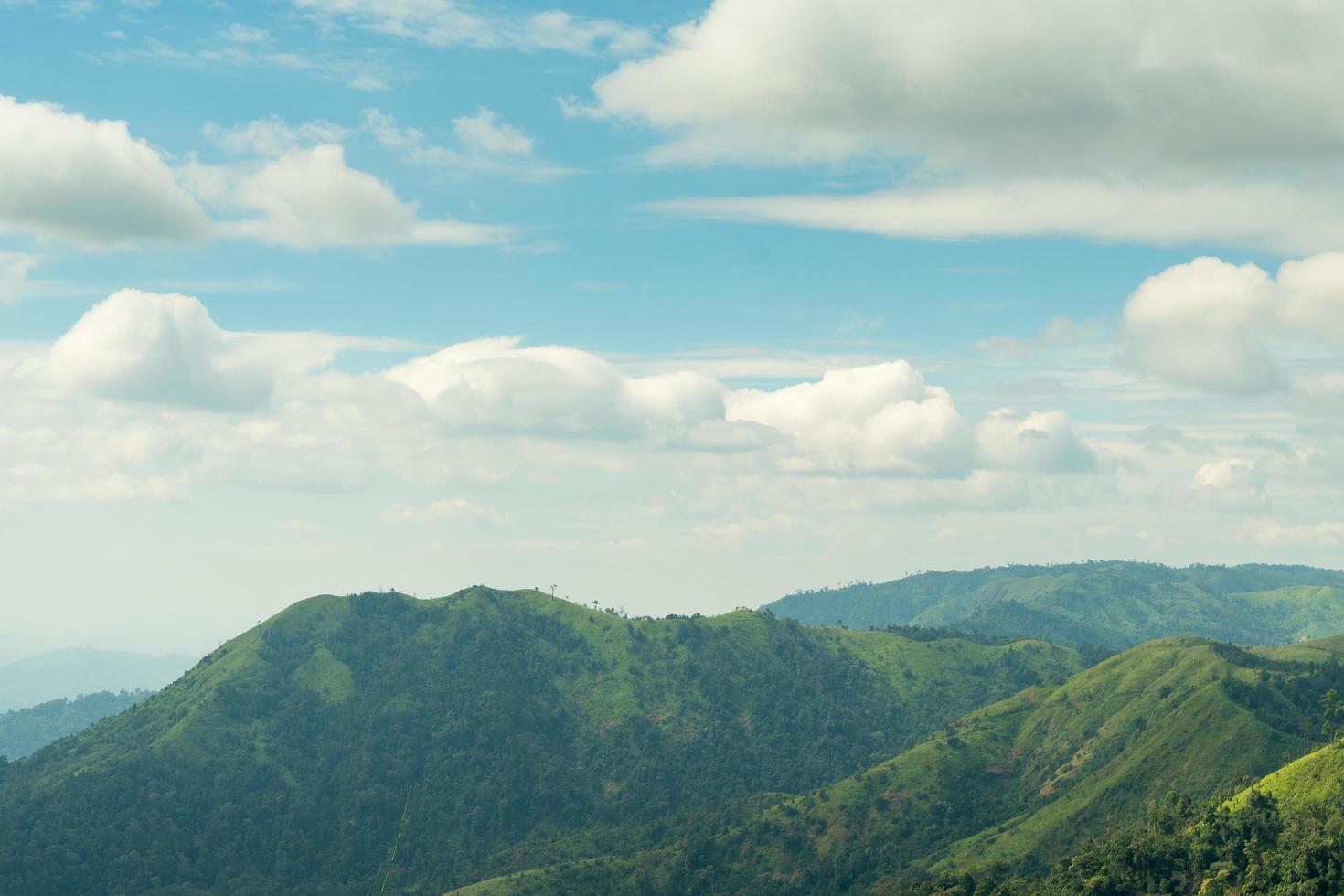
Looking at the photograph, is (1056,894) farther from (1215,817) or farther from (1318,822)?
(1318,822)

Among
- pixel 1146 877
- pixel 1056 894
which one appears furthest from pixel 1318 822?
pixel 1056 894

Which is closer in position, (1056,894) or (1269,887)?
(1269,887)

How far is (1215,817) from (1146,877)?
53.2ft

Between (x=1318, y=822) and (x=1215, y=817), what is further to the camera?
(x=1215, y=817)

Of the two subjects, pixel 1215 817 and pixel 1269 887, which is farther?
pixel 1215 817

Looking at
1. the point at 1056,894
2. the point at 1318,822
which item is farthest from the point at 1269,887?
the point at 1056,894

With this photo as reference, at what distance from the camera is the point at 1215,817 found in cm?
19888

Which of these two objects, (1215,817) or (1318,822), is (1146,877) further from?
(1318,822)

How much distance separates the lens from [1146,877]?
196750mm

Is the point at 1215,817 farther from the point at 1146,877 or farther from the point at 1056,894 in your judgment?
the point at 1056,894

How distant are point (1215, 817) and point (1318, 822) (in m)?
17.1

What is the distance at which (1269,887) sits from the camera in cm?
17712

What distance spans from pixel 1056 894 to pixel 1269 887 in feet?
112

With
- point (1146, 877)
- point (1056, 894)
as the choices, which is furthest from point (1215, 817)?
point (1056, 894)
